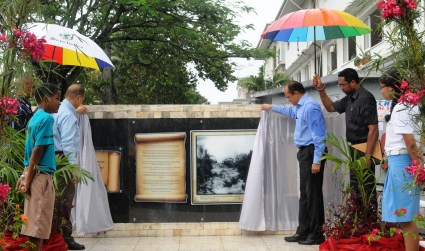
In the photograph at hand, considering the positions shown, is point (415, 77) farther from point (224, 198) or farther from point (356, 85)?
point (224, 198)

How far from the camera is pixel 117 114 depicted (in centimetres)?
837

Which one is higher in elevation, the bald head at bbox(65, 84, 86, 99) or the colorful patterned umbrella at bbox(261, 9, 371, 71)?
the colorful patterned umbrella at bbox(261, 9, 371, 71)

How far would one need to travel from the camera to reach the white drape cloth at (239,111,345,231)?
810cm

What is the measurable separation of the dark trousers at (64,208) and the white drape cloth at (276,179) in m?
2.29

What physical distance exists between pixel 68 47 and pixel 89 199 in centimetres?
204

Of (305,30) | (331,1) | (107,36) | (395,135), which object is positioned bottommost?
(395,135)

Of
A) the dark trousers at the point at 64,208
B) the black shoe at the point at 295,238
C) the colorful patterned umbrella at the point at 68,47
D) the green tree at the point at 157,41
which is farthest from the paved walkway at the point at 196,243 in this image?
the green tree at the point at 157,41

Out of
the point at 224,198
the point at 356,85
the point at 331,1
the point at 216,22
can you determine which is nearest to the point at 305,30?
the point at 356,85

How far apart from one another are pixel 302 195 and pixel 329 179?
0.69 meters

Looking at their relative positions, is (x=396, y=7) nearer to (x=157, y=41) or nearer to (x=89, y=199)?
(x=89, y=199)

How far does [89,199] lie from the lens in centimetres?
788

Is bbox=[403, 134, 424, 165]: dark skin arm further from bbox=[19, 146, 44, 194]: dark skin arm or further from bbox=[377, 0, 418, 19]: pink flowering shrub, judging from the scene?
bbox=[19, 146, 44, 194]: dark skin arm

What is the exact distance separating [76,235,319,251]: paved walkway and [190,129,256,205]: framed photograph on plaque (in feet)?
1.88

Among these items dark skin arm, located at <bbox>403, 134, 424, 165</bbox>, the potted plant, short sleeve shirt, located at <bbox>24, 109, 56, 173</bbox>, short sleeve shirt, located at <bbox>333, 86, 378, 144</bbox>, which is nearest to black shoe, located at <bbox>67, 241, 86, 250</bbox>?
short sleeve shirt, located at <bbox>24, 109, 56, 173</bbox>
